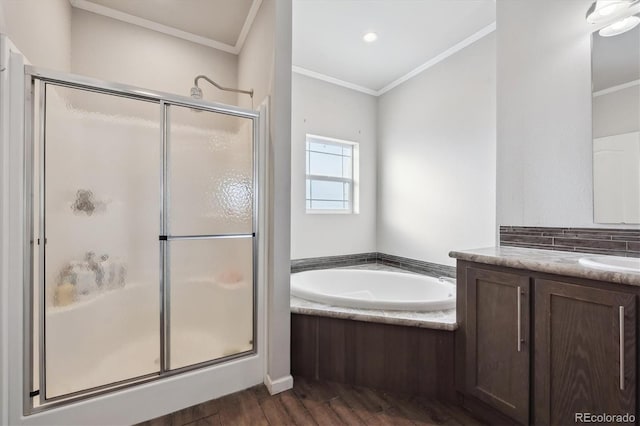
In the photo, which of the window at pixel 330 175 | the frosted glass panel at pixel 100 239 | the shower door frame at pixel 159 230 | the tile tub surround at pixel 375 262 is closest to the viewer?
the shower door frame at pixel 159 230

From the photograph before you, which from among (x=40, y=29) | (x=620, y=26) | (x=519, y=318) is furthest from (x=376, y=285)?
(x=40, y=29)

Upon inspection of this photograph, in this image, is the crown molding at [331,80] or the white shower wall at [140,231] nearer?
the white shower wall at [140,231]

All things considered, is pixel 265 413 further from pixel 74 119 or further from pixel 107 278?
pixel 74 119

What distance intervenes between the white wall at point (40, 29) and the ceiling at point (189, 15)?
12.1 inches

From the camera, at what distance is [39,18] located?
1.58 m

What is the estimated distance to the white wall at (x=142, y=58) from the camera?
217 centimetres

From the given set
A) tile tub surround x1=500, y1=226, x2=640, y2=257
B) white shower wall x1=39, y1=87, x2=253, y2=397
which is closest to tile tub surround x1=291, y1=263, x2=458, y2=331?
white shower wall x1=39, y1=87, x2=253, y2=397

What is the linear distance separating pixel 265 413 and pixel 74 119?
1.86 metres

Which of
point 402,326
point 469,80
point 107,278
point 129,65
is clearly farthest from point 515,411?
point 129,65

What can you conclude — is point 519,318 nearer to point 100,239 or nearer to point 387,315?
point 387,315

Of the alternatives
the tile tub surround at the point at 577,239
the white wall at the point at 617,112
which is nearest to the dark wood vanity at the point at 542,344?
the tile tub surround at the point at 577,239

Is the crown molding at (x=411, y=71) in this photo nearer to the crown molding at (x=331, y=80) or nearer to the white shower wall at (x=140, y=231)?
the crown molding at (x=331, y=80)

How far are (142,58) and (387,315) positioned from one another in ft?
9.25

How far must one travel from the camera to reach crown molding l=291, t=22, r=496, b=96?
2447mm
